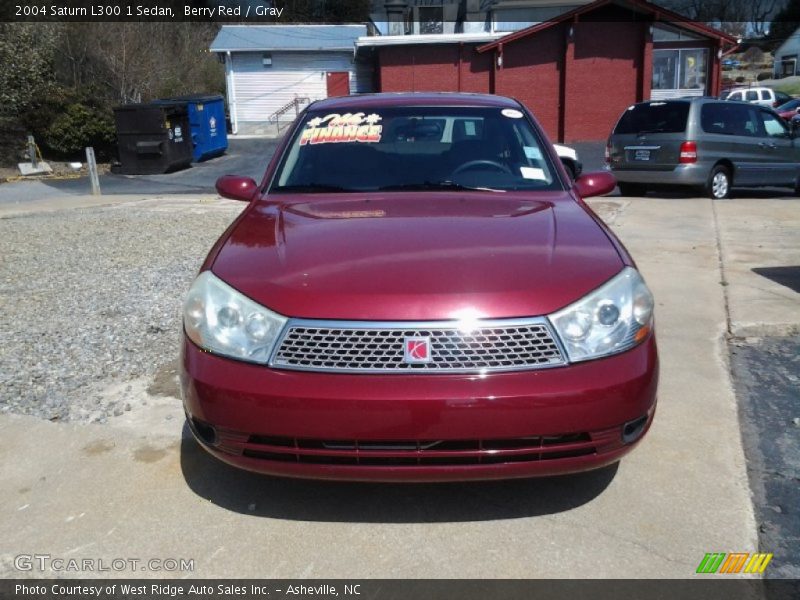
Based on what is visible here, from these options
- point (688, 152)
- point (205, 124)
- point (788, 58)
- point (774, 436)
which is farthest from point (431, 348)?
point (788, 58)

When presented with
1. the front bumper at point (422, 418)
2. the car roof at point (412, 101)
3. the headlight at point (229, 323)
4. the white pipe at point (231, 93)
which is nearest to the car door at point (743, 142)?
the car roof at point (412, 101)

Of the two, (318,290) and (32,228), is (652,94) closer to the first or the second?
(32,228)

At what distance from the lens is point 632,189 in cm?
1356

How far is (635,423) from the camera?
2.76 meters

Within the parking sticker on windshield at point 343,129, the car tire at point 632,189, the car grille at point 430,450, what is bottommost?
the car tire at point 632,189

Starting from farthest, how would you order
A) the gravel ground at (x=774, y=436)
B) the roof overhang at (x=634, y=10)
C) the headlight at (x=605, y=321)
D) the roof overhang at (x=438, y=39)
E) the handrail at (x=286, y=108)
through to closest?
1. the handrail at (x=286, y=108)
2. the roof overhang at (x=438, y=39)
3. the roof overhang at (x=634, y=10)
4. the gravel ground at (x=774, y=436)
5. the headlight at (x=605, y=321)

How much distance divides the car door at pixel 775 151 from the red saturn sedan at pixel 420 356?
1171 centimetres

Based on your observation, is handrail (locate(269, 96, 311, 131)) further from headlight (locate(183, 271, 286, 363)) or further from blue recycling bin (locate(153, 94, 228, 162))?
headlight (locate(183, 271, 286, 363))

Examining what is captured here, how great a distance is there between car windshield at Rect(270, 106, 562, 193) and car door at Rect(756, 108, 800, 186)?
A: 10496 mm

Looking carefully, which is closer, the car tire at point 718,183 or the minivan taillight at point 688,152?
the minivan taillight at point 688,152

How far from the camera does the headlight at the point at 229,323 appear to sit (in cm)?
267

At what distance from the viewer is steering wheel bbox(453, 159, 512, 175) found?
404 centimetres

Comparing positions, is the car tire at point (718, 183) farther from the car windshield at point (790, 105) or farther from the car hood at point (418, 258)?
the car windshield at point (790, 105)

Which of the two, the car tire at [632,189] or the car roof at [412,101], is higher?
the car roof at [412,101]
